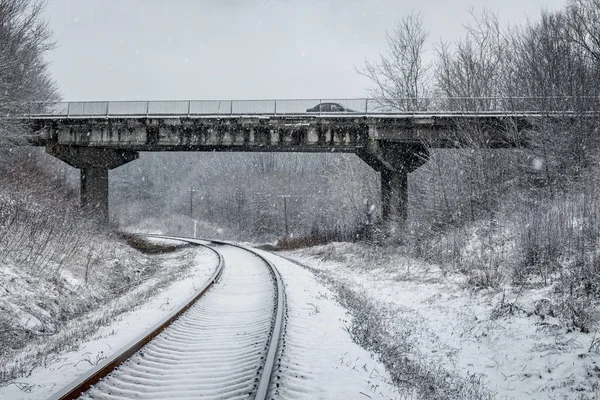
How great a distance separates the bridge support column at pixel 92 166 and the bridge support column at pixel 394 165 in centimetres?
1536

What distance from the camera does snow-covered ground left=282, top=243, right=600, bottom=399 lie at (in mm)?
5479

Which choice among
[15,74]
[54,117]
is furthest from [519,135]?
[54,117]

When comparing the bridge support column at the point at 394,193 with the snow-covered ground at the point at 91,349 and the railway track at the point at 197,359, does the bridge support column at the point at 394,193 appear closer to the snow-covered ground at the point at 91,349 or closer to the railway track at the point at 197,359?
the snow-covered ground at the point at 91,349

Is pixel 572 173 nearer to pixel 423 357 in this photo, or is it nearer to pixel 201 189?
A: pixel 423 357

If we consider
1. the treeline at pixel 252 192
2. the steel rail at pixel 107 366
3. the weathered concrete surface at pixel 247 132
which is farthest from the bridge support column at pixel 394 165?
the steel rail at pixel 107 366

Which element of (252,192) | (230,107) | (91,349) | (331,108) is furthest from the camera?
(252,192)

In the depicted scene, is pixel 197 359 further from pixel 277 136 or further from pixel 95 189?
pixel 95 189

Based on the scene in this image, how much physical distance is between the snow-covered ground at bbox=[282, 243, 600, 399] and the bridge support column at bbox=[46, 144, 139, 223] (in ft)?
64.0

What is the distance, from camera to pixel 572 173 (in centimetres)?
1457

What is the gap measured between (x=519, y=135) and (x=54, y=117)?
23.6m


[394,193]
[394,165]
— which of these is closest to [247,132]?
[394,165]

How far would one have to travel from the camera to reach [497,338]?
6996 millimetres

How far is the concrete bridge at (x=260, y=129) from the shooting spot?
71.8 ft

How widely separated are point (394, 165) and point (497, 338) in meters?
16.1
